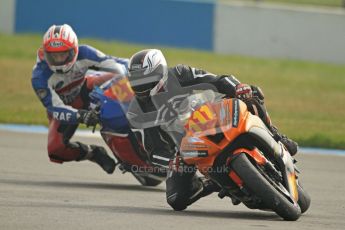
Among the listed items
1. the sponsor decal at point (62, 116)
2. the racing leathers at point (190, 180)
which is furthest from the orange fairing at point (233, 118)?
the sponsor decal at point (62, 116)

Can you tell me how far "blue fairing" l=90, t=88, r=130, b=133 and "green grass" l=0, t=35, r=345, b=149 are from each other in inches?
201

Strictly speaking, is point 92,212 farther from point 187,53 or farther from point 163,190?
point 187,53

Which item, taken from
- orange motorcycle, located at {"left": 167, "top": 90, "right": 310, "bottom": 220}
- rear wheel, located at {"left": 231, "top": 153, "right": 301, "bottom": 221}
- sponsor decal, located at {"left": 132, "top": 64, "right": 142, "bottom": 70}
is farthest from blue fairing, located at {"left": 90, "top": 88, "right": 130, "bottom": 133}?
rear wheel, located at {"left": 231, "top": 153, "right": 301, "bottom": 221}

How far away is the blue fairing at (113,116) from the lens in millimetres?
9836

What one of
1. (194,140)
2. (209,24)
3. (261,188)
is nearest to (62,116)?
(194,140)

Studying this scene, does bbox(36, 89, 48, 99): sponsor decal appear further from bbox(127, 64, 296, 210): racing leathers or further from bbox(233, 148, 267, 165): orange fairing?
bbox(233, 148, 267, 165): orange fairing

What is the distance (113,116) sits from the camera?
9891mm

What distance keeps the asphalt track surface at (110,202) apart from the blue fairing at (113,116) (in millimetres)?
593

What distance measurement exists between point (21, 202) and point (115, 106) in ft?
7.09

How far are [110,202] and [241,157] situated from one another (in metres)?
1.61

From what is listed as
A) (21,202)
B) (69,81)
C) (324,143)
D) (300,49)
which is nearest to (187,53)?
(300,49)

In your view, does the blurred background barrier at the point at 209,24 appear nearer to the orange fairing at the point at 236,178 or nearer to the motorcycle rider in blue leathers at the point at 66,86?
the motorcycle rider in blue leathers at the point at 66,86

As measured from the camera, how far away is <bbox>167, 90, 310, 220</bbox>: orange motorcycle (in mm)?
7305

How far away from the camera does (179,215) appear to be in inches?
304
